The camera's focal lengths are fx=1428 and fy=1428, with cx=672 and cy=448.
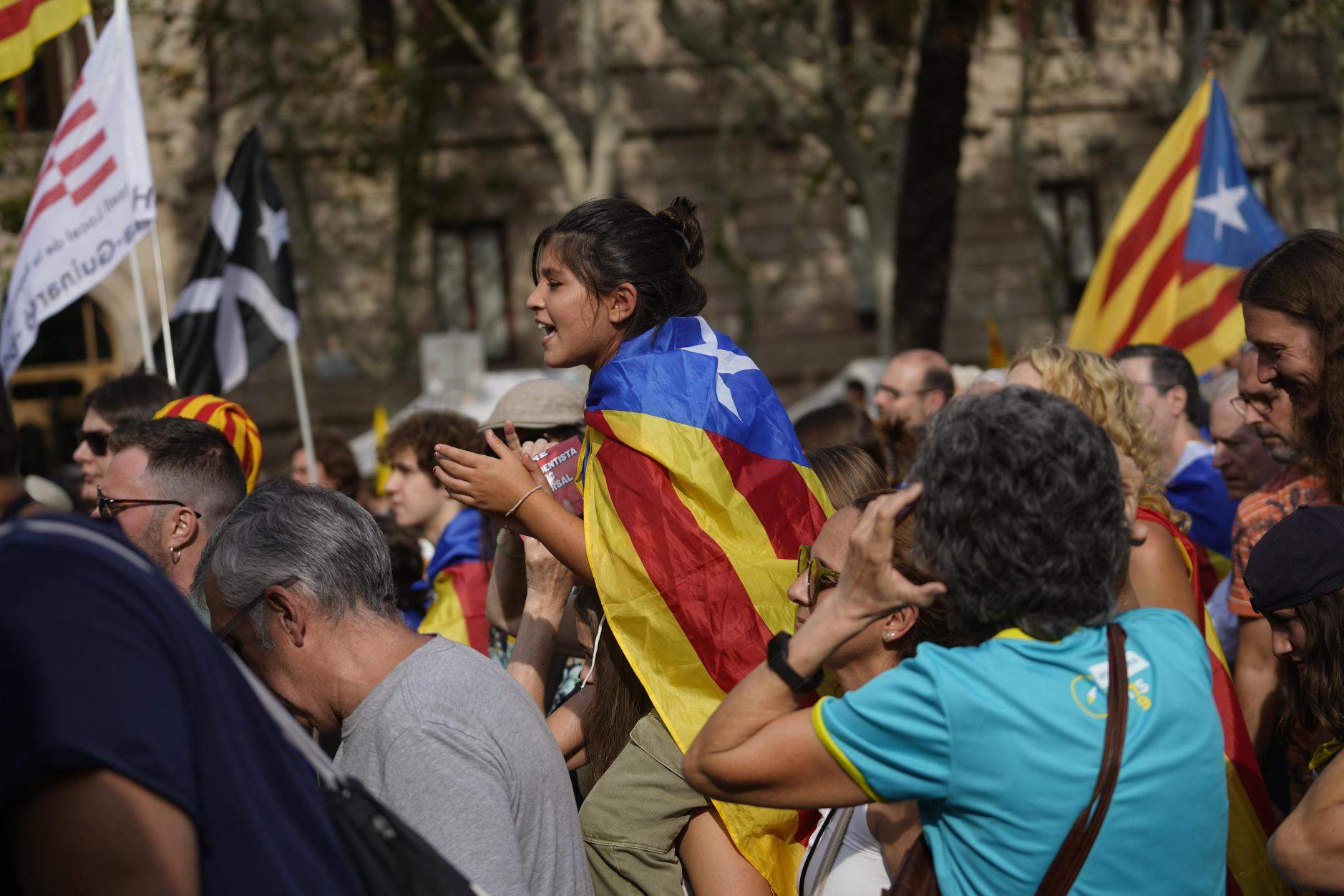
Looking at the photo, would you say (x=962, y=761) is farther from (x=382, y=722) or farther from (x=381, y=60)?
(x=381, y=60)

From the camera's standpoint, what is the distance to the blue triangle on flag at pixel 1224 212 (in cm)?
755

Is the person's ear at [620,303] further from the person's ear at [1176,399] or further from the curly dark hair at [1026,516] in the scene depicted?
the person's ear at [1176,399]

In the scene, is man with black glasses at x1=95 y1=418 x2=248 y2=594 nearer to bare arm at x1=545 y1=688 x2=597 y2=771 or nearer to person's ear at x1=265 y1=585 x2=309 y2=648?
bare arm at x1=545 y1=688 x2=597 y2=771

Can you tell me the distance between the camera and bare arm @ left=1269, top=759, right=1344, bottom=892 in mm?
2330

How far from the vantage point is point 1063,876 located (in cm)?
201

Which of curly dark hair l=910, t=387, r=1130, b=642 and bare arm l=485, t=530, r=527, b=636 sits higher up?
curly dark hair l=910, t=387, r=1130, b=642

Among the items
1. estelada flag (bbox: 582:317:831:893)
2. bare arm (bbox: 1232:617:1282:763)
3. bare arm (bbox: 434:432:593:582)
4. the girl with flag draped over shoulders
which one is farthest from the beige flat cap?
bare arm (bbox: 1232:617:1282:763)

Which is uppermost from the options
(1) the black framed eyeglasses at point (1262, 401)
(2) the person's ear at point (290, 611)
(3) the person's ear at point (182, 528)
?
(2) the person's ear at point (290, 611)

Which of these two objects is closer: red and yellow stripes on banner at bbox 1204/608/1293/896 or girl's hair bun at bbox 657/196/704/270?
red and yellow stripes on banner at bbox 1204/608/1293/896

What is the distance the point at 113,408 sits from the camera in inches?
197

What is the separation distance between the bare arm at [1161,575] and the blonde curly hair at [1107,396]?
37 cm

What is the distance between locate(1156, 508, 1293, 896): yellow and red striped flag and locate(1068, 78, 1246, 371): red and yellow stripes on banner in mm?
4237

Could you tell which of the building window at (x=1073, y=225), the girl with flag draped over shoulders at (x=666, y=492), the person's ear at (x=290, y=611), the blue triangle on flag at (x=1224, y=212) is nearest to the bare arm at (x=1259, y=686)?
the girl with flag draped over shoulders at (x=666, y=492)

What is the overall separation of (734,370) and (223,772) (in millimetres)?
1973
